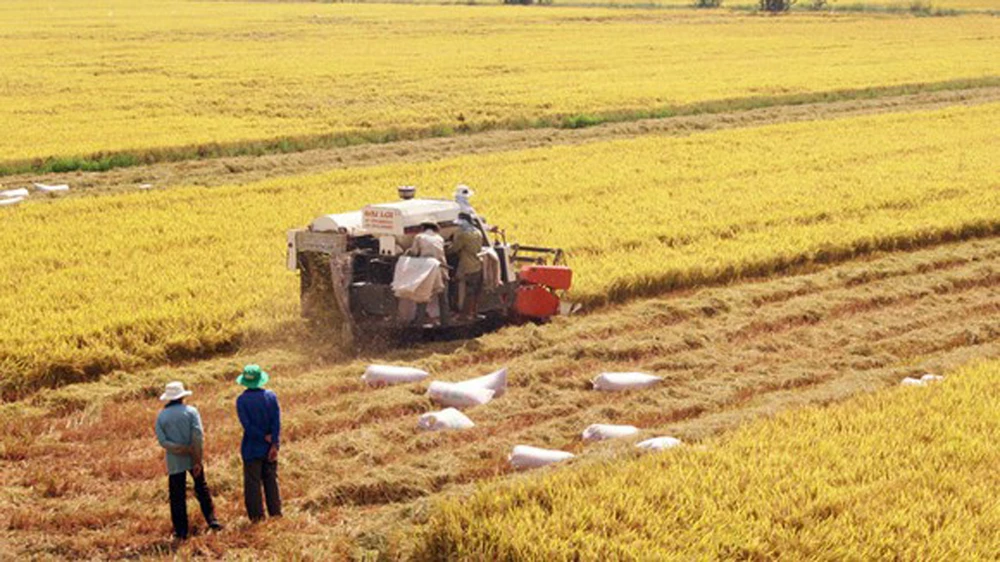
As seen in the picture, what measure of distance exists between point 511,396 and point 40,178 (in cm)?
1932

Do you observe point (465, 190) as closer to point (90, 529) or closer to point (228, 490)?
point (228, 490)

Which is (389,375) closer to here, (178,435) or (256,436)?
→ (256,436)

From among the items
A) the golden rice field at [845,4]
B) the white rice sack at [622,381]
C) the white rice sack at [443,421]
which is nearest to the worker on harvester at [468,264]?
the white rice sack at [622,381]

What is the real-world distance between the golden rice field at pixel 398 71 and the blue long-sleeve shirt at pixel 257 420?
869 inches

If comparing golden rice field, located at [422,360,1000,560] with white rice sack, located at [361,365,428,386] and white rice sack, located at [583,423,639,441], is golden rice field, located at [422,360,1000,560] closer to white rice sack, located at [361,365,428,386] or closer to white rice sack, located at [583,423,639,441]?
white rice sack, located at [583,423,639,441]

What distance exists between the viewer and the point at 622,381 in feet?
46.2

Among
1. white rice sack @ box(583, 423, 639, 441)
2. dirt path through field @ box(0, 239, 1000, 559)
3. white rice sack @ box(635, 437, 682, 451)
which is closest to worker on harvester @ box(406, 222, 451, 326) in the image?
dirt path through field @ box(0, 239, 1000, 559)

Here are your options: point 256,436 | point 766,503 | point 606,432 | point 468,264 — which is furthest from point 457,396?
point 766,503

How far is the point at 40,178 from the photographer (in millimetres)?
29781

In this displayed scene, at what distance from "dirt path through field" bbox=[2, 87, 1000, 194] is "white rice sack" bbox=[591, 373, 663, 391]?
55.0 feet

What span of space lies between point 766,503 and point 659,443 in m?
2.15

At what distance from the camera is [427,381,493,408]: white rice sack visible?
1346 cm

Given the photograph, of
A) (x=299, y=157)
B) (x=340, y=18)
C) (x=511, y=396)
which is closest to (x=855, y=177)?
(x=299, y=157)

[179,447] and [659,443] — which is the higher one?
[179,447]
